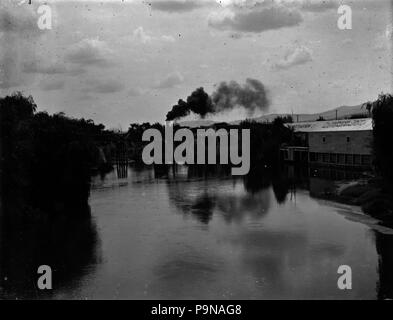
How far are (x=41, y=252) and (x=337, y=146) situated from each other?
142ft

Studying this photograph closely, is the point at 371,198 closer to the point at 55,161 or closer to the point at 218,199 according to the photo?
the point at 218,199

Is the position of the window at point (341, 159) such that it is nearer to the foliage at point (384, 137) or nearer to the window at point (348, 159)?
the window at point (348, 159)

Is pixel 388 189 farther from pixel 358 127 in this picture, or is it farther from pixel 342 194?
pixel 358 127

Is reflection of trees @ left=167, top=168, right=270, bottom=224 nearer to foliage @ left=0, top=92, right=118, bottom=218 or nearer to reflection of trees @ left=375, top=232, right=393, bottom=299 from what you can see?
foliage @ left=0, top=92, right=118, bottom=218

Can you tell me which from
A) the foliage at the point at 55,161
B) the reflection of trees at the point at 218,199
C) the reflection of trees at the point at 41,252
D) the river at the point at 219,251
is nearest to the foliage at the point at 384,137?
the river at the point at 219,251

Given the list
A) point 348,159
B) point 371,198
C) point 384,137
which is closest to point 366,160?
point 348,159

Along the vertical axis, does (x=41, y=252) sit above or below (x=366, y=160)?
below

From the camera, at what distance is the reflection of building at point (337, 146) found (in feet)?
173

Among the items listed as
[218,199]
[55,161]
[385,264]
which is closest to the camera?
[385,264]

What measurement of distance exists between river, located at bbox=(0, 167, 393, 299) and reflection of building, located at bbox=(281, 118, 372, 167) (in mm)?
17855

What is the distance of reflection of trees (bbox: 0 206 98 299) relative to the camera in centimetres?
1719

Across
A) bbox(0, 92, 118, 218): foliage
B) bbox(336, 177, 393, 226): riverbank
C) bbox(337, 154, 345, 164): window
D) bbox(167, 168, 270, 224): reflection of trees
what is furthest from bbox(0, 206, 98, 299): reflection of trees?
bbox(337, 154, 345, 164): window

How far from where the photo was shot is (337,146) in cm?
5781

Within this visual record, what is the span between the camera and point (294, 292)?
52.2 ft
